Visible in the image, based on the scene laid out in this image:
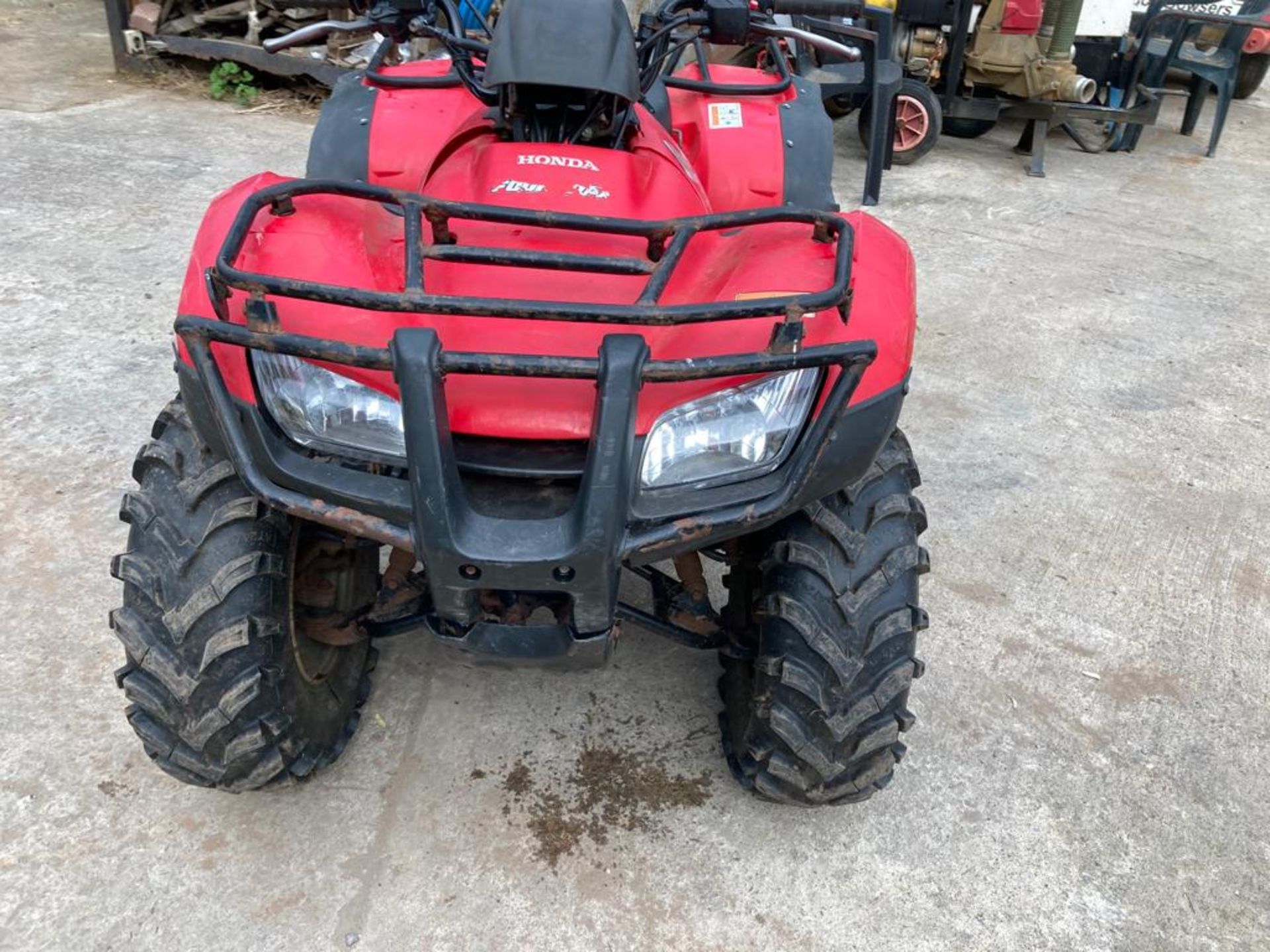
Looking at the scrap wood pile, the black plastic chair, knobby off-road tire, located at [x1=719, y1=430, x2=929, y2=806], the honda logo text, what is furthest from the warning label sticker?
the black plastic chair

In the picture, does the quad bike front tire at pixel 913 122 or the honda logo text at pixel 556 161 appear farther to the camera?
the quad bike front tire at pixel 913 122

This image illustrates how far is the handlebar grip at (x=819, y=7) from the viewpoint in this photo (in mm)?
2420

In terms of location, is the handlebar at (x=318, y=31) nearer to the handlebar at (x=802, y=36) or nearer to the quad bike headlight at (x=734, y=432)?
the handlebar at (x=802, y=36)

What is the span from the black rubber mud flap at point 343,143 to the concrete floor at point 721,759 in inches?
43.1

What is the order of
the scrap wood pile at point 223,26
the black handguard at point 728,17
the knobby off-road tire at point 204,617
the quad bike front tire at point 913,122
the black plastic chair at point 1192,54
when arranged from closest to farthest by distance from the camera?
the knobby off-road tire at point 204,617 → the black handguard at point 728,17 → the quad bike front tire at point 913,122 → the black plastic chair at point 1192,54 → the scrap wood pile at point 223,26

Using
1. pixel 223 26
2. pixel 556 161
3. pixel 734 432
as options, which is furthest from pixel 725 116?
pixel 223 26

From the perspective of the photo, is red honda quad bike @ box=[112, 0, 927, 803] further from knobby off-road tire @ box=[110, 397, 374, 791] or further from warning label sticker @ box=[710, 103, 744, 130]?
warning label sticker @ box=[710, 103, 744, 130]

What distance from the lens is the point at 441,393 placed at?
1.53 metres

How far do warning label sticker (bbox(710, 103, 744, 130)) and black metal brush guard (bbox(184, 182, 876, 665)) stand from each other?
91 cm

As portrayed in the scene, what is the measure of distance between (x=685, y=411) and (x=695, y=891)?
0.95 meters

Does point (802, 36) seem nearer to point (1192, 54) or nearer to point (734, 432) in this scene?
point (734, 432)

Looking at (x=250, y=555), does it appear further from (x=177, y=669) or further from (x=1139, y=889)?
(x=1139, y=889)

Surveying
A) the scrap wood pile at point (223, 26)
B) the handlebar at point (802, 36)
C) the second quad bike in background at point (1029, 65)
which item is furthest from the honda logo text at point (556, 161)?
the scrap wood pile at point (223, 26)

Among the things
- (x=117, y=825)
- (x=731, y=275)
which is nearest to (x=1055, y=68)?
(x=731, y=275)
